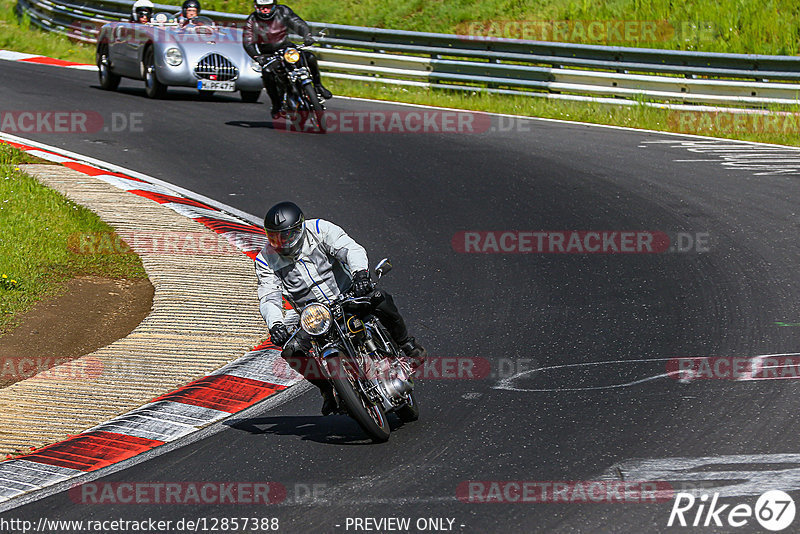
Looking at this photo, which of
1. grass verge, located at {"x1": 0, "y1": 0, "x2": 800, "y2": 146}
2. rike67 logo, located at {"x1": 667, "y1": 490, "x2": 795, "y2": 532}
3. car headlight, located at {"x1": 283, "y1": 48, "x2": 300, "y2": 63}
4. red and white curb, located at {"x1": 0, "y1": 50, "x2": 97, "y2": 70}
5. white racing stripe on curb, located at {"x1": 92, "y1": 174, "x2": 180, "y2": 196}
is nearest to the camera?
rike67 logo, located at {"x1": 667, "y1": 490, "x2": 795, "y2": 532}

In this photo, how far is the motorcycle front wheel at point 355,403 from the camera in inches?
243

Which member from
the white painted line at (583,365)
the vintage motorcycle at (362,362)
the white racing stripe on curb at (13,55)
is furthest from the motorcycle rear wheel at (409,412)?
the white racing stripe on curb at (13,55)

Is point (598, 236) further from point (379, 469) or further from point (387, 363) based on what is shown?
point (379, 469)

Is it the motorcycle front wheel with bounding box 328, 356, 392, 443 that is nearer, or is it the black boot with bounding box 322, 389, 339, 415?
the motorcycle front wheel with bounding box 328, 356, 392, 443

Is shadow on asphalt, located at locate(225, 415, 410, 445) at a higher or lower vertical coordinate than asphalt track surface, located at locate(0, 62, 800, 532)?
lower

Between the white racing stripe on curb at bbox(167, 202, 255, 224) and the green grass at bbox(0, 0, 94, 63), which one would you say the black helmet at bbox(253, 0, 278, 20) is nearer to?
the white racing stripe on curb at bbox(167, 202, 255, 224)

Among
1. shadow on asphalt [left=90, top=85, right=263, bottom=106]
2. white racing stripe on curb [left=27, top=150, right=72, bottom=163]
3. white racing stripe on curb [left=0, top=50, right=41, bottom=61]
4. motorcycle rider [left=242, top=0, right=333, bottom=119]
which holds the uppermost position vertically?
motorcycle rider [left=242, top=0, right=333, bottom=119]

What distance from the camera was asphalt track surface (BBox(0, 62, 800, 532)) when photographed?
19.0 ft

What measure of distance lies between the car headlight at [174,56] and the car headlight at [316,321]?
42.5ft

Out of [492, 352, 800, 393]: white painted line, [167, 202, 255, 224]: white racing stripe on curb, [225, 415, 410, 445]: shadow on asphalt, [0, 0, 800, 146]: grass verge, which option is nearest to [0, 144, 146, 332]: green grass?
[167, 202, 255, 224]: white racing stripe on curb

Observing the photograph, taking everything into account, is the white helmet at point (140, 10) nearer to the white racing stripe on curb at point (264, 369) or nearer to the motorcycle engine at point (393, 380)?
the white racing stripe on curb at point (264, 369)

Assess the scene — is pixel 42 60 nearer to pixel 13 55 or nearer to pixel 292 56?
pixel 13 55

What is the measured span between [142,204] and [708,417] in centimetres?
755

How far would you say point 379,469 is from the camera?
6.00m
